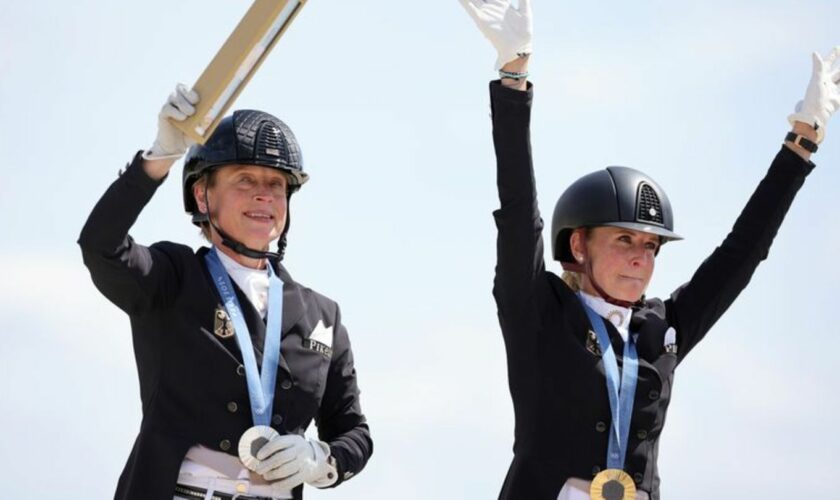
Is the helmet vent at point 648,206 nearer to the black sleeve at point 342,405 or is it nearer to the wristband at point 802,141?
the wristband at point 802,141

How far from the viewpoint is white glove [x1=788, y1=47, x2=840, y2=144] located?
27.4 ft

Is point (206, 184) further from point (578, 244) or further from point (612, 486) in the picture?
point (612, 486)

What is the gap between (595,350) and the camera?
7543 millimetres

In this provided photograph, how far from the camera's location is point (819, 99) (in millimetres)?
8367

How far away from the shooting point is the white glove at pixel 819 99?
8344mm

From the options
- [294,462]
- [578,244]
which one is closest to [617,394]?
[578,244]

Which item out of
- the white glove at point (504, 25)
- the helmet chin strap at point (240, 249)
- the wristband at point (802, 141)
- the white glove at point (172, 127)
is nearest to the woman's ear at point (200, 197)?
the helmet chin strap at point (240, 249)

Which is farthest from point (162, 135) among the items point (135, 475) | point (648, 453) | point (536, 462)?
A: point (648, 453)

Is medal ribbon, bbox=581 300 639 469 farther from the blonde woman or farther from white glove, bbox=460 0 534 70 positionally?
white glove, bbox=460 0 534 70

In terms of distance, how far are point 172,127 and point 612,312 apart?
2.41 m

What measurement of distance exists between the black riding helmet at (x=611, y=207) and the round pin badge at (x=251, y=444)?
195 cm

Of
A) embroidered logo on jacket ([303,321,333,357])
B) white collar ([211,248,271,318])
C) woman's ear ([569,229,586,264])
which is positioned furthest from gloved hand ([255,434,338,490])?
woman's ear ([569,229,586,264])

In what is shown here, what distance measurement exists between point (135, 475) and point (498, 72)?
247 centimetres

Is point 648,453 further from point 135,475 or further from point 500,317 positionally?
point 135,475
